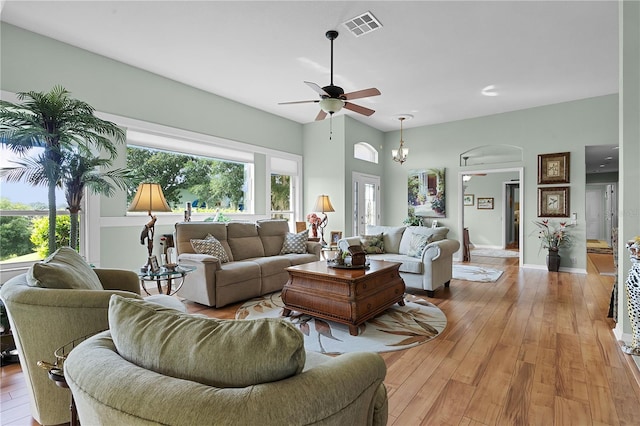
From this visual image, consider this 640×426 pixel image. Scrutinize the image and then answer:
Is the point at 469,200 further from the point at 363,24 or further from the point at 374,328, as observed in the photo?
the point at 374,328

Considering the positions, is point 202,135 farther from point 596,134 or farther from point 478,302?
point 596,134

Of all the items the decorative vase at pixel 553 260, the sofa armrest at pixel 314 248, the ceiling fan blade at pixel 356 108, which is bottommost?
the decorative vase at pixel 553 260

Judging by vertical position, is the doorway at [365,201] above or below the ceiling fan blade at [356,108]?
below

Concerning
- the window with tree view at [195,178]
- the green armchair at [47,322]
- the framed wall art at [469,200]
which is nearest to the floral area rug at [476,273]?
the window with tree view at [195,178]

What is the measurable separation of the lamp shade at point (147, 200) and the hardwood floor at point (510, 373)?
4.23 ft

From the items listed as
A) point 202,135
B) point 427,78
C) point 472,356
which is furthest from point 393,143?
point 472,356

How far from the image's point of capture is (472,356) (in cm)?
260

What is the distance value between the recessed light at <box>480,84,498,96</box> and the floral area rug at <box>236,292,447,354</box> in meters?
3.64

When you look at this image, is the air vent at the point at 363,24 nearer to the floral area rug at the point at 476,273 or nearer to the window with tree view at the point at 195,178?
the window with tree view at the point at 195,178

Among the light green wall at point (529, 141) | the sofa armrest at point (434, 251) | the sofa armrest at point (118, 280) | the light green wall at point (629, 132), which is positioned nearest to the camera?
the sofa armrest at point (118, 280)

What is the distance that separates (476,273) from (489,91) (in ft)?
10.2

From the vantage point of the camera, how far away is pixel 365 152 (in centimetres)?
786

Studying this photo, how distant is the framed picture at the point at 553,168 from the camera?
19.9 ft

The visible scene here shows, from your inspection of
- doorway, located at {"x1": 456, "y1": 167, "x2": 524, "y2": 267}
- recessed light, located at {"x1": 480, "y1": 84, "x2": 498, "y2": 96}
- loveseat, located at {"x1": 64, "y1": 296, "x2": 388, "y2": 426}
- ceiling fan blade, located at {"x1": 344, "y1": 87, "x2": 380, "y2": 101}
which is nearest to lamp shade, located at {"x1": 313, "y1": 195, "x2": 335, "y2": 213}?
ceiling fan blade, located at {"x1": 344, "y1": 87, "x2": 380, "y2": 101}
